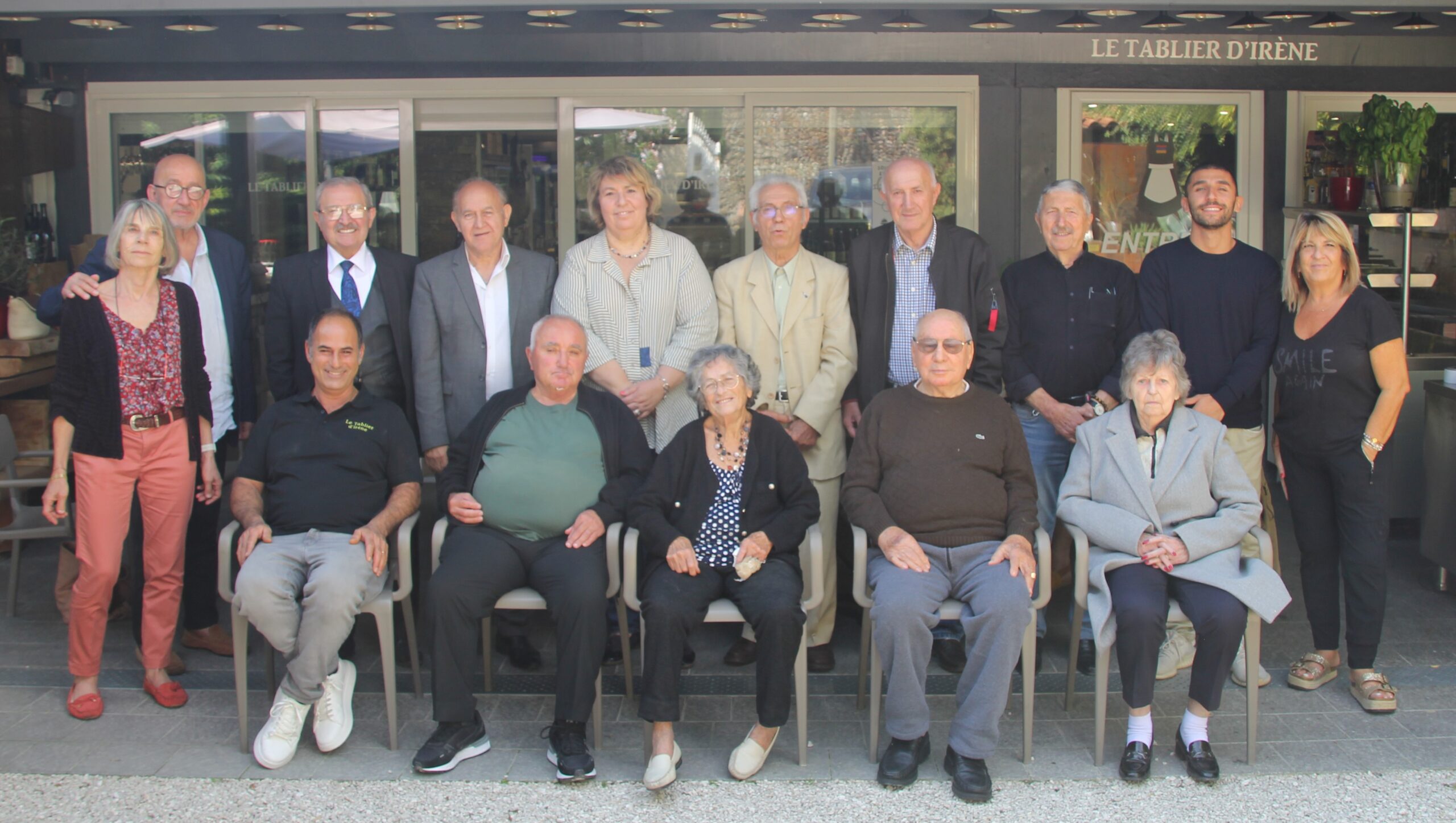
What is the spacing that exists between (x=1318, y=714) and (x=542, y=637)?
9.12 feet

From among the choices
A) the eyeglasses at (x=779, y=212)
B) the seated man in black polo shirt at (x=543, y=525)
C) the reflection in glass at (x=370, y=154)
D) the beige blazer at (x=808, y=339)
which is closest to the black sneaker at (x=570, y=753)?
the seated man in black polo shirt at (x=543, y=525)

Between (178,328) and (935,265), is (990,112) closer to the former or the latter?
(935,265)

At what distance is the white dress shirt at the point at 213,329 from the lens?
14.4ft

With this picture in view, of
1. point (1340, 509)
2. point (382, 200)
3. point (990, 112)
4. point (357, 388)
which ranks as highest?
point (990, 112)

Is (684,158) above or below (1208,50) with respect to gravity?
below

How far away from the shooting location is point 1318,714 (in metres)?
3.92

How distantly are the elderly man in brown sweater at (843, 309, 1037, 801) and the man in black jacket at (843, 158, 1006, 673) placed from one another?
0.45 meters

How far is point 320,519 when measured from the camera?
154 inches

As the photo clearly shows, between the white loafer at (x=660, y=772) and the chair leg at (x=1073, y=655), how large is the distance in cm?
136

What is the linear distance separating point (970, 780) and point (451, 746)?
150 centimetres

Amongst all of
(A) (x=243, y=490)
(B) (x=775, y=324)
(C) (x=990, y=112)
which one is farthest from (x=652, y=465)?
(C) (x=990, y=112)

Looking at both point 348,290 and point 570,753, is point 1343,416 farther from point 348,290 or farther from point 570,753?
point 348,290


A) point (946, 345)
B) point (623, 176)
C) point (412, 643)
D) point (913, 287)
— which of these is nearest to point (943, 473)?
point (946, 345)

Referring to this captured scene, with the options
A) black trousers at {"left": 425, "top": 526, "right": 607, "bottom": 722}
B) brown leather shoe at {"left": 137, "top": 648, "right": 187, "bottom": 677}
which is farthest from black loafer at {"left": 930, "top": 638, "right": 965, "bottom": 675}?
brown leather shoe at {"left": 137, "top": 648, "right": 187, "bottom": 677}
